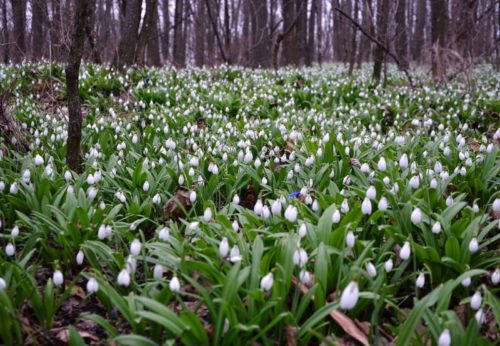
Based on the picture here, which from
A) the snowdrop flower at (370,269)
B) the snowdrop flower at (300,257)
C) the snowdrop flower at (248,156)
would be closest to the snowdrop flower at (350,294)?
the snowdrop flower at (300,257)

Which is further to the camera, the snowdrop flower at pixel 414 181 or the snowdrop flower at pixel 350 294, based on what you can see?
the snowdrop flower at pixel 414 181

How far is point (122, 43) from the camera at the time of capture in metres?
10.4

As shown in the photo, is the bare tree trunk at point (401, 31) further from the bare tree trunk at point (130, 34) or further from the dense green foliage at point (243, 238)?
the bare tree trunk at point (130, 34)

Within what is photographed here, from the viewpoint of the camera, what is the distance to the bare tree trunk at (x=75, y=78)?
3885 millimetres

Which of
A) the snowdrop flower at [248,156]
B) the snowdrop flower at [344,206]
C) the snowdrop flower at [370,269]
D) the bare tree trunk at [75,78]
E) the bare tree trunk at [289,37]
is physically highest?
the bare tree trunk at [289,37]

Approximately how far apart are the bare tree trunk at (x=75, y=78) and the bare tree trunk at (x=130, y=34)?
5.89 meters

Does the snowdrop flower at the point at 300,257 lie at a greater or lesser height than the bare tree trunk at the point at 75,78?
lesser

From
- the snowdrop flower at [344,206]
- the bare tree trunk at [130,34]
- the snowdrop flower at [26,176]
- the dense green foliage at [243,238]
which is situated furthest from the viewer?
the bare tree trunk at [130,34]

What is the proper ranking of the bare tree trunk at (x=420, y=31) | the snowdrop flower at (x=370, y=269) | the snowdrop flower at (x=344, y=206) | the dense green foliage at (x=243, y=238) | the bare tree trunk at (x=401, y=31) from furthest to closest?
the bare tree trunk at (x=420, y=31) → the bare tree trunk at (x=401, y=31) → the snowdrop flower at (x=344, y=206) → the snowdrop flower at (x=370, y=269) → the dense green foliage at (x=243, y=238)

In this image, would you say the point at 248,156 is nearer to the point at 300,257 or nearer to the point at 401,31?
the point at 300,257

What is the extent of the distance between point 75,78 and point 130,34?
660 cm

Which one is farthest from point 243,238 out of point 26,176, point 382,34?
point 382,34

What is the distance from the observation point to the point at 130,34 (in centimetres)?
1030

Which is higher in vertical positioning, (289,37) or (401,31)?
(289,37)
